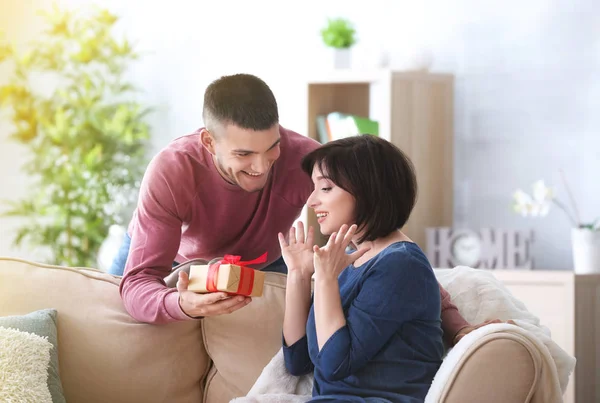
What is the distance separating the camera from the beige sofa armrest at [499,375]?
1.62m

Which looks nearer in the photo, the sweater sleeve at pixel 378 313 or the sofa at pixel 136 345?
the sweater sleeve at pixel 378 313

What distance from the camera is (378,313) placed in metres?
1.69

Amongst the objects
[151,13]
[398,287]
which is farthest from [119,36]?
[398,287]

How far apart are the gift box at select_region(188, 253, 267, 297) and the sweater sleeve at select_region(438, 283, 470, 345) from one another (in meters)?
0.46

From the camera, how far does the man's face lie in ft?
6.43

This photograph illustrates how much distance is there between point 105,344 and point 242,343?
346 mm

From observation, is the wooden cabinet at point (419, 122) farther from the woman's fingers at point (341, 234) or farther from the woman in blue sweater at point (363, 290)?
the woman's fingers at point (341, 234)

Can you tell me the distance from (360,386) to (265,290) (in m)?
0.49

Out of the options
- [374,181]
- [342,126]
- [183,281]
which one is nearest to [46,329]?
[183,281]

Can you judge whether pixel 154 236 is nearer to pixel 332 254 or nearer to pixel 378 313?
pixel 332 254

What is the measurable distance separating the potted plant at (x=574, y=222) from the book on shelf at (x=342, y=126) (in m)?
0.71

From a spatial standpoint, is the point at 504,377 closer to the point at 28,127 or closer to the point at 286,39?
the point at 286,39

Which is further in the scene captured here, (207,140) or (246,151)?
(207,140)

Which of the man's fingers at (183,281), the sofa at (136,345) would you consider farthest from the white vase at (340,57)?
→ the man's fingers at (183,281)
